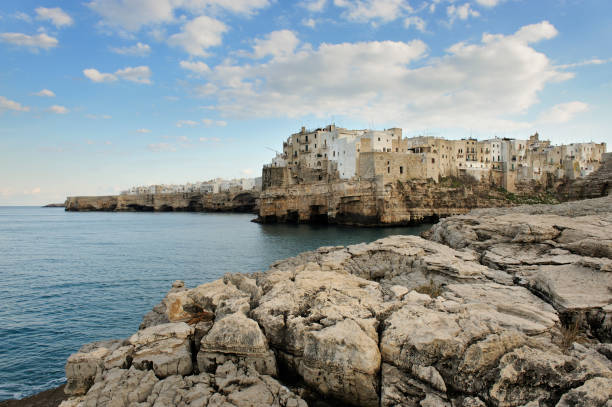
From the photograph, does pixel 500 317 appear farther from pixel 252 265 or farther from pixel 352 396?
pixel 252 265

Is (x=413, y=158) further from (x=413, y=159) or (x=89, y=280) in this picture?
(x=89, y=280)

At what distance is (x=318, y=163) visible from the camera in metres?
68.3

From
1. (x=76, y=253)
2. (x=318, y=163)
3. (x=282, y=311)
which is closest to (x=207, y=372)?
(x=282, y=311)

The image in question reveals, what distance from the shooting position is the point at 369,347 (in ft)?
27.0

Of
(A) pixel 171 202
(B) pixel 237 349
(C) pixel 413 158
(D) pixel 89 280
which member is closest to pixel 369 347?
(B) pixel 237 349

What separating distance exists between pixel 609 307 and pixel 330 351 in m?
7.75

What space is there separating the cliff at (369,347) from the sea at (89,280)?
165 inches

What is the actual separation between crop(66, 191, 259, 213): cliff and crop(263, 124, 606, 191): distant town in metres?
38.5

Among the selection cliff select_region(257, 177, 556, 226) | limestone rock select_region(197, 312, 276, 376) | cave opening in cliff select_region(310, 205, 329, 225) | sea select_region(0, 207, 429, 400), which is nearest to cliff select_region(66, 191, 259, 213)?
cliff select_region(257, 177, 556, 226)

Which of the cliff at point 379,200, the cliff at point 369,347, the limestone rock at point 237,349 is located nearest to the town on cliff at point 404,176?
the cliff at point 379,200

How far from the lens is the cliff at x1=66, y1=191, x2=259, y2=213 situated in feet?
378

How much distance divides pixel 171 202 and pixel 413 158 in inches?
3875

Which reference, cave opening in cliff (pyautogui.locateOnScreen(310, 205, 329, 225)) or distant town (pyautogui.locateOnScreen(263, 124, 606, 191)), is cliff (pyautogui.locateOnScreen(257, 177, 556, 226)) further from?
distant town (pyautogui.locateOnScreen(263, 124, 606, 191))

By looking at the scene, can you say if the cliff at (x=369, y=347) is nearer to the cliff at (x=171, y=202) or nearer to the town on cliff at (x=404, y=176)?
the town on cliff at (x=404, y=176)
